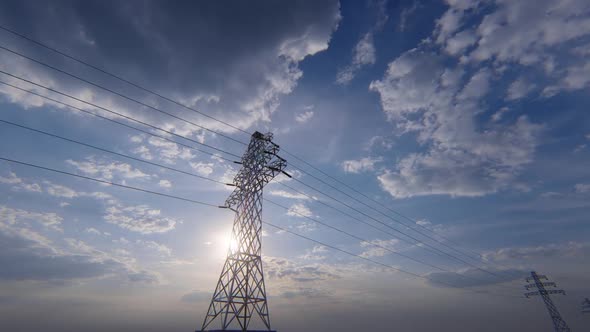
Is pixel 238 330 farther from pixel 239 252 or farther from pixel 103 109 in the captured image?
pixel 103 109

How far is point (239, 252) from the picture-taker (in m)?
20.4

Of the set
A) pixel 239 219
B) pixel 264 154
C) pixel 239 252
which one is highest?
pixel 264 154

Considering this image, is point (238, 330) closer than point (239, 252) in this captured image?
Yes

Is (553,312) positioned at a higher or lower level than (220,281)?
lower

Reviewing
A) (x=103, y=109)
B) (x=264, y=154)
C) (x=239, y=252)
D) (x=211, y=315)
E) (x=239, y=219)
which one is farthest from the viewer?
(x=264, y=154)

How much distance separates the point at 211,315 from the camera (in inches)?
734

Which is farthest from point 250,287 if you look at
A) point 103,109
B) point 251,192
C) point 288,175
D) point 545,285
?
point 545,285

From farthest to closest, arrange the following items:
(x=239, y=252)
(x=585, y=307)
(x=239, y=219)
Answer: (x=585, y=307) < (x=239, y=219) < (x=239, y=252)

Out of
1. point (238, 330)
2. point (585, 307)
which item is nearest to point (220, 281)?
point (238, 330)

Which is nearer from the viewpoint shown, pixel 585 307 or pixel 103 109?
pixel 103 109

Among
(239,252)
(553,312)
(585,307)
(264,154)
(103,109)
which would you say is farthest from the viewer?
(585,307)

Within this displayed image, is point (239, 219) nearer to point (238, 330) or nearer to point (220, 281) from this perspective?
point (220, 281)

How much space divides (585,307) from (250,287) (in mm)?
106841

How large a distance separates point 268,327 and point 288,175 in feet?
43.2
